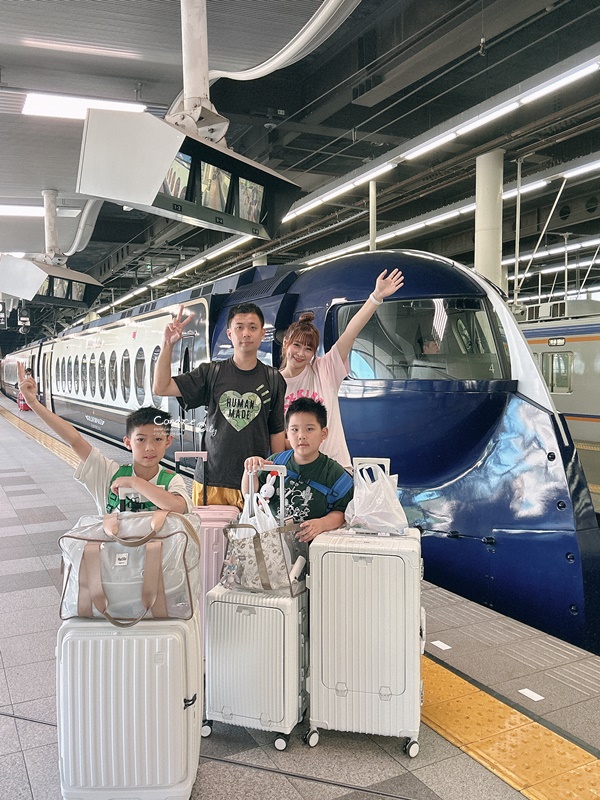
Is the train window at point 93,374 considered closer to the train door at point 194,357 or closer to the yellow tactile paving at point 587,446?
the train door at point 194,357

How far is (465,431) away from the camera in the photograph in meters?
4.92

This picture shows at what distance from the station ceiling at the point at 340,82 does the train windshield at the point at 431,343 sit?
3353 millimetres

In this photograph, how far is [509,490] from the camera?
455 centimetres

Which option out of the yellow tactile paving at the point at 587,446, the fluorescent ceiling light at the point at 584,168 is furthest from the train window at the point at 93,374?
the fluorescent ceiling light at the point at 584,168

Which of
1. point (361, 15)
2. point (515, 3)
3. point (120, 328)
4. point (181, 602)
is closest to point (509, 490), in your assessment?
point (181, 602)

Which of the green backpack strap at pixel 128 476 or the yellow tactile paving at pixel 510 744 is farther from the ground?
the green backpack strap at pixel 128 476

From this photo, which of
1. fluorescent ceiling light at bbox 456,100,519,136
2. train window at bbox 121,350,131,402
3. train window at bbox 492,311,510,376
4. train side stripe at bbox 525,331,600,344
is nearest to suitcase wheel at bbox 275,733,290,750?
train window at bbox 492,311,510,376

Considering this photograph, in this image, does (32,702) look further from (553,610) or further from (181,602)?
(553,610)

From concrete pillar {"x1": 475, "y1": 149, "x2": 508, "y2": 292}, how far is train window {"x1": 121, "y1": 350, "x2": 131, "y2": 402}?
251 inches

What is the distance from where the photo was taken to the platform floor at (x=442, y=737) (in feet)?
7.69

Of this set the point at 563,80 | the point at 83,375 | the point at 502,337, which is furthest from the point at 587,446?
the point at 83,375

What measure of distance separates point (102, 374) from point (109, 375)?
734 millimetres

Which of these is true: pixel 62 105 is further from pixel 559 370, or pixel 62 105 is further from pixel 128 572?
pixel 559 370

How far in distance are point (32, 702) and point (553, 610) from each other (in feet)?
10.3
